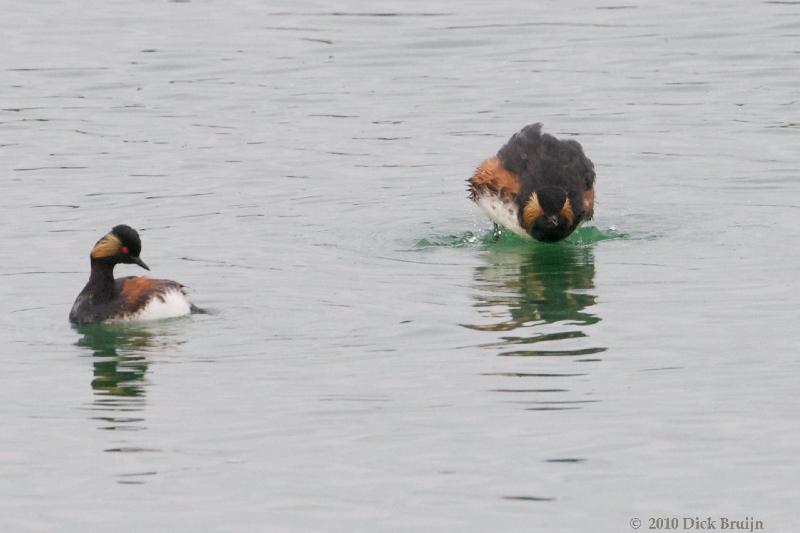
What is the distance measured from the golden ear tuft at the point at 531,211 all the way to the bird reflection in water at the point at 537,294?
44 cm

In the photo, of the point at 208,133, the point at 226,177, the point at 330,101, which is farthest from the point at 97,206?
the point at 330,101

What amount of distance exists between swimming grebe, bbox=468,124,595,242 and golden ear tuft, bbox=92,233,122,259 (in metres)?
5.55

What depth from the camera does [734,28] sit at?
38812 millimetres

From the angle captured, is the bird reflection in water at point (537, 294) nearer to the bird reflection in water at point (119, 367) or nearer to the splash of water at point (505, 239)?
the splash of water at point (505, 239)

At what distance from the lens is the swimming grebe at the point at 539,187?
23344mm

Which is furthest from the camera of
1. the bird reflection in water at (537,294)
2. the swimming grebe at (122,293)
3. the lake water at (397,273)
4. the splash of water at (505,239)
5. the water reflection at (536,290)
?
the splash of water at (505,239)

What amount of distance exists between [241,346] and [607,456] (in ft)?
16.0

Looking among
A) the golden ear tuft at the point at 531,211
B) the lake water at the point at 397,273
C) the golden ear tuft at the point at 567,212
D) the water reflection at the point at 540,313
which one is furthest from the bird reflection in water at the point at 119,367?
the golden ear tuft at the point at 567,212

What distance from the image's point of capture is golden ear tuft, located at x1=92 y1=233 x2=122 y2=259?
2000 cm

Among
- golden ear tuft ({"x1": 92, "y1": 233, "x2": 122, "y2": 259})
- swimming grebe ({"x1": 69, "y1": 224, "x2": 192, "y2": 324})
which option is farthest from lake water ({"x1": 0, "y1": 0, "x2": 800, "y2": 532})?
golden ear tuft ({"x1": 92, "y1": 233, "x2": 122, "y2": 259})

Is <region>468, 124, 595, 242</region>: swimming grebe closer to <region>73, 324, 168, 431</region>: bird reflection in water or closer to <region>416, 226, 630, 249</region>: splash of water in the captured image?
<region>416, 226, 630, 249</region>: splash of water

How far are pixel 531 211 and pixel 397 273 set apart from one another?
2292 mm

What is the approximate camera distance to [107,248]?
20.0 meters

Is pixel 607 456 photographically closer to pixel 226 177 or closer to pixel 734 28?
pixel 226 177
